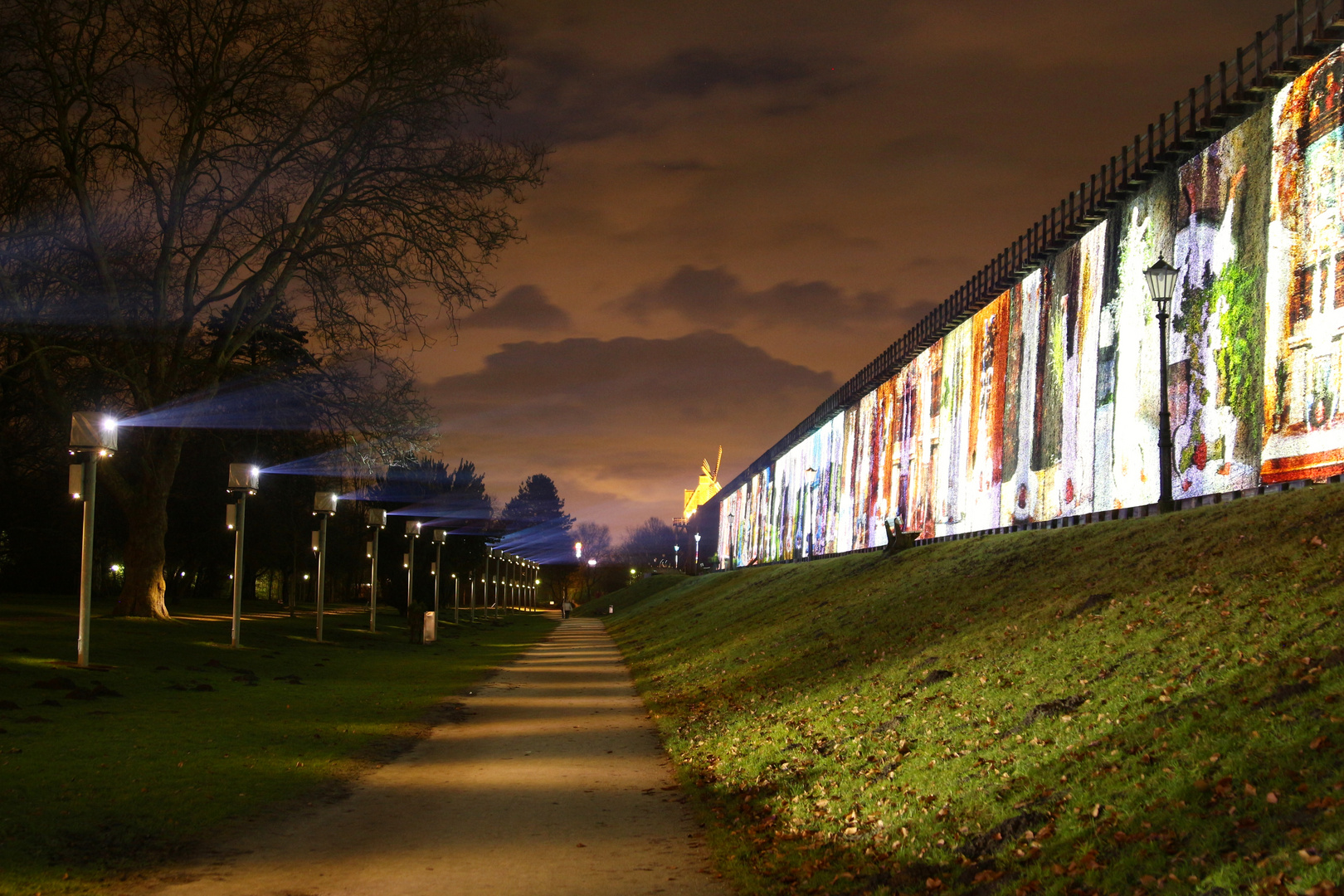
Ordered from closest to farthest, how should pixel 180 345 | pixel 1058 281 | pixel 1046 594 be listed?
pixel 1046 594, pixel 1058 281, pixel 180 345

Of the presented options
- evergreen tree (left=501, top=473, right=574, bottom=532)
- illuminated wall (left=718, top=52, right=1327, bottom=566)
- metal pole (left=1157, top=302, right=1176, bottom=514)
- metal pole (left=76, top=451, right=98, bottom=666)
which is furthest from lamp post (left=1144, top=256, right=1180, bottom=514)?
evergreen tree (left=501, top=473, right=574, bottom=532)

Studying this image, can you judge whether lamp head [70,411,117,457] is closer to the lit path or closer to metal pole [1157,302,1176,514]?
the lit path

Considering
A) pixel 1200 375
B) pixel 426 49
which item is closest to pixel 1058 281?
pixel 1200 375

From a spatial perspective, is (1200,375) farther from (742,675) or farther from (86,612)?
(86,612)

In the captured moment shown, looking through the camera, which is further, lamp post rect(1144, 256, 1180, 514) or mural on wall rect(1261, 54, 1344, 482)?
lamp post rect(1144, 256, 1180, 514)

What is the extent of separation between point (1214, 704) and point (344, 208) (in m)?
26.1

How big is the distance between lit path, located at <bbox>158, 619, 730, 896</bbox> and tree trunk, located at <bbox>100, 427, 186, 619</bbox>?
57.3ft

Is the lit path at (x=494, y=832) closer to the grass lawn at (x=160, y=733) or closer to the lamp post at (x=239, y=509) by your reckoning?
the grass lawn at (x=160, y=733)

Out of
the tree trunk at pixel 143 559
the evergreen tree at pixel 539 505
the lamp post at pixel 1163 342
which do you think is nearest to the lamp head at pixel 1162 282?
the lamp post at pixel 1163 342

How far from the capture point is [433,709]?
19078 mm

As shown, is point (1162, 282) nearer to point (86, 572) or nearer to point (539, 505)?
point (86, 572)

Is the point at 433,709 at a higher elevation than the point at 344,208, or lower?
lower

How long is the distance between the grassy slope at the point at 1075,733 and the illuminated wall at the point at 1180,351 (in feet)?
6.14

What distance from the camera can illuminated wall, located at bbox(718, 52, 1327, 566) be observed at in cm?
1540
